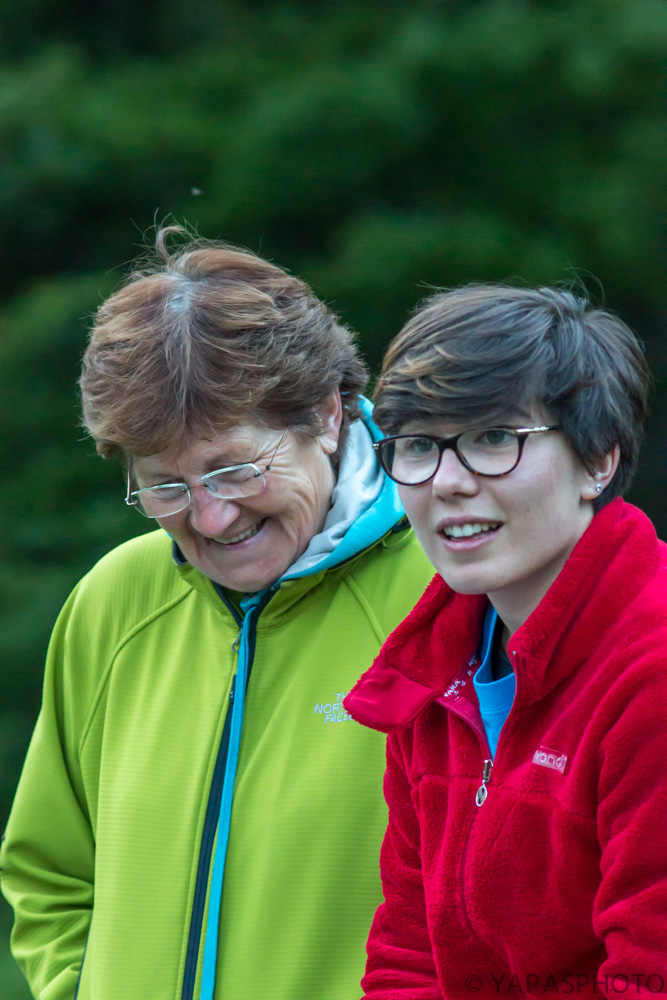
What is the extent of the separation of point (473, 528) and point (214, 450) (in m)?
0.50

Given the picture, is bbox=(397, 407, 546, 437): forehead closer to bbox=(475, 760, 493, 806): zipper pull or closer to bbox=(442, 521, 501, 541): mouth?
bbox=(442, 521, 501, 541): mouth

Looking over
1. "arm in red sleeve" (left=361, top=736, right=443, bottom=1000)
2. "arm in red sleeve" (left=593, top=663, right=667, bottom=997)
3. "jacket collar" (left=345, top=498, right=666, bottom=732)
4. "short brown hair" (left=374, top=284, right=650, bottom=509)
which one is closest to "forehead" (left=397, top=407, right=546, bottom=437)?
"short brown hair" (left=374, top=284, right=650, bottom=509)

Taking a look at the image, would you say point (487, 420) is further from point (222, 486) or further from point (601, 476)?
point (222, 486)

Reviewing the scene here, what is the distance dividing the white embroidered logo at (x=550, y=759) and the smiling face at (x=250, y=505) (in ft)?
1.96

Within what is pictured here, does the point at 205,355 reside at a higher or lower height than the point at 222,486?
higher

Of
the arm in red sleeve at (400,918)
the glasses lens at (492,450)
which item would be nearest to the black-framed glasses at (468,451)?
the glasses lens at (492,450)

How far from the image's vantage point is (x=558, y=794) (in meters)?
1.12

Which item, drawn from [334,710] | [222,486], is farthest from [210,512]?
[334,710]

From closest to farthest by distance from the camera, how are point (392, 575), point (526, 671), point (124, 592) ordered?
1. point (526, 671)
2. point (392, 575)
3. point (124, 592)

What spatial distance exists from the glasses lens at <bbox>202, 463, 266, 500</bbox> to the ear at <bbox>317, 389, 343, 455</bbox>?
0.47 ft

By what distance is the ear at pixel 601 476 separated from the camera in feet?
3.98

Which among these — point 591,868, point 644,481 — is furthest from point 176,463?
point 644,481

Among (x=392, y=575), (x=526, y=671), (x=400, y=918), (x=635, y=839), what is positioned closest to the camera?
(x=635, y=839)

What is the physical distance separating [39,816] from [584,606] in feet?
3.50
